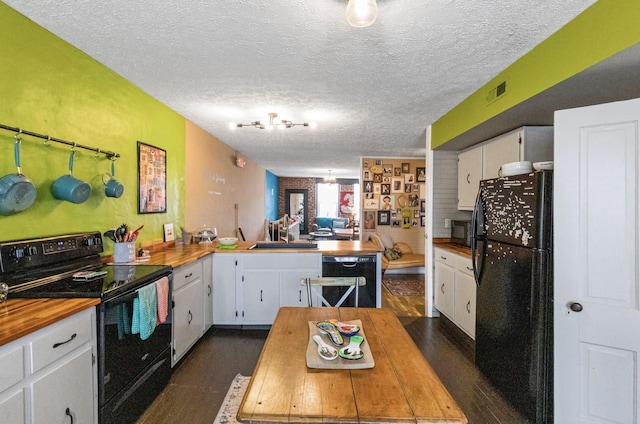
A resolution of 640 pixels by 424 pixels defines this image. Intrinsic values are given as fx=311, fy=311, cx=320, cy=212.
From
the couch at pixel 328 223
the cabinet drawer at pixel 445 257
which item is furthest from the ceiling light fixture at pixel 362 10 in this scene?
the couch at pixel 328 223

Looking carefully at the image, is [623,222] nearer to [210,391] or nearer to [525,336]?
[525,336]

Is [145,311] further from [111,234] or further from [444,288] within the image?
[444,288]

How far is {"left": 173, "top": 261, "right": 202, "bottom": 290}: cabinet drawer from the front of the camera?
249cm

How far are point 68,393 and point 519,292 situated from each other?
8.26ft

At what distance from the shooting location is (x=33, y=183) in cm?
174

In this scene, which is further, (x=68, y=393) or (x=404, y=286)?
(x=404, y=286)

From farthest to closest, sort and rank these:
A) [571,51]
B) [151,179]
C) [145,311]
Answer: [151,179], [145,311], [571,51]

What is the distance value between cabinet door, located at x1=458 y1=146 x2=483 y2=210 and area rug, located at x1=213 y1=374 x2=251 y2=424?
2.94 metres

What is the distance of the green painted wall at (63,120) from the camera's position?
64.7 inches

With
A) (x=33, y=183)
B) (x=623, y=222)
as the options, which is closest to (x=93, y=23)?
(x=33, y=183)

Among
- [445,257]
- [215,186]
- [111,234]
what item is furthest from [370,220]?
[111,234]

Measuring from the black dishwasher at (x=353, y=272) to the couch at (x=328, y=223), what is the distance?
24.5ft

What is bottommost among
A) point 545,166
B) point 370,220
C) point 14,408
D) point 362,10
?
point 14,408

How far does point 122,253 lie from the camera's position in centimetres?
233
